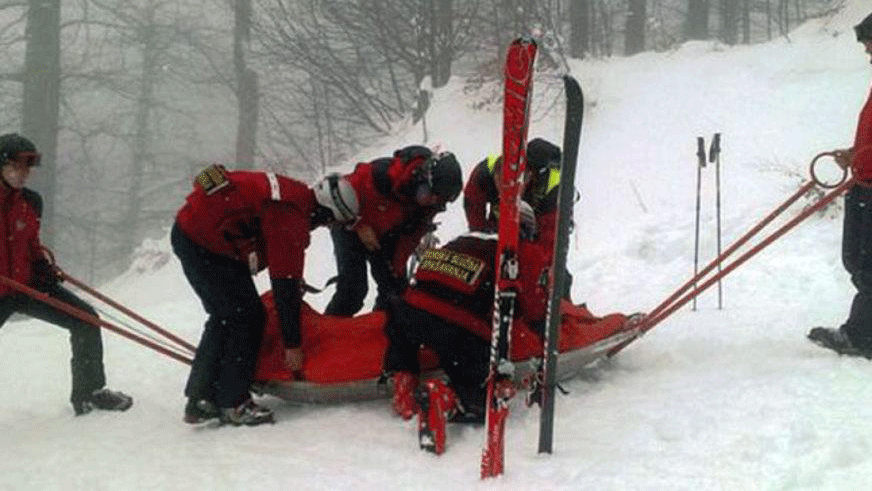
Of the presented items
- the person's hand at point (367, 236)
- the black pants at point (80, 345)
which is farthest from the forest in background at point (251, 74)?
Result: the black pants at point (80, 345)

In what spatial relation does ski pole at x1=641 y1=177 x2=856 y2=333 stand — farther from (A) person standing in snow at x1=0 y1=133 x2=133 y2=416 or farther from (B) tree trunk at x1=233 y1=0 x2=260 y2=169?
(B) tree trunk at x1=233 y1=0 x2=260 y2=169

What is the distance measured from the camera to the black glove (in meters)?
5.05

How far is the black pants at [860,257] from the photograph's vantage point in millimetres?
4305

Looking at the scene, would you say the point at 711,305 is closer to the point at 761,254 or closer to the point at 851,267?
the point at 761,254

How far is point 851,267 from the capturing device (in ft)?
14.7

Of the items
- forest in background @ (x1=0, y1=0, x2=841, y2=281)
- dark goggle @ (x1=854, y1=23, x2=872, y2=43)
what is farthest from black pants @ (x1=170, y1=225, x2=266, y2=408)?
forest in background @ (x1=0, y1=0, x2=841, y2=281)

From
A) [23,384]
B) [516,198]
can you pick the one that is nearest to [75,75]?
[23,384]

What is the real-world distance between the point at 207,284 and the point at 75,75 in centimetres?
1654

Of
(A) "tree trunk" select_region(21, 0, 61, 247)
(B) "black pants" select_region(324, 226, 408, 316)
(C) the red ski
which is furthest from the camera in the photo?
(A) "tree trunk" select_region(21, 0, 61, 247)

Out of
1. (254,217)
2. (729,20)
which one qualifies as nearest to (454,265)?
(254,217)

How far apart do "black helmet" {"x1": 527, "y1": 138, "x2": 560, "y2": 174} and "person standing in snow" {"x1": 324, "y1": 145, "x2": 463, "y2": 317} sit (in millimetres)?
455

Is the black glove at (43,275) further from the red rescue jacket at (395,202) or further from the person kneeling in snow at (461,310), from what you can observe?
the person kneeling in snow at (461,310)

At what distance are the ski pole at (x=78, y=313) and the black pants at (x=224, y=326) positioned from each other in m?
0.32

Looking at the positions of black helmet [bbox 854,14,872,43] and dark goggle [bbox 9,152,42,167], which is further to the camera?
dark goggle [bbox 9,152,42,167]
